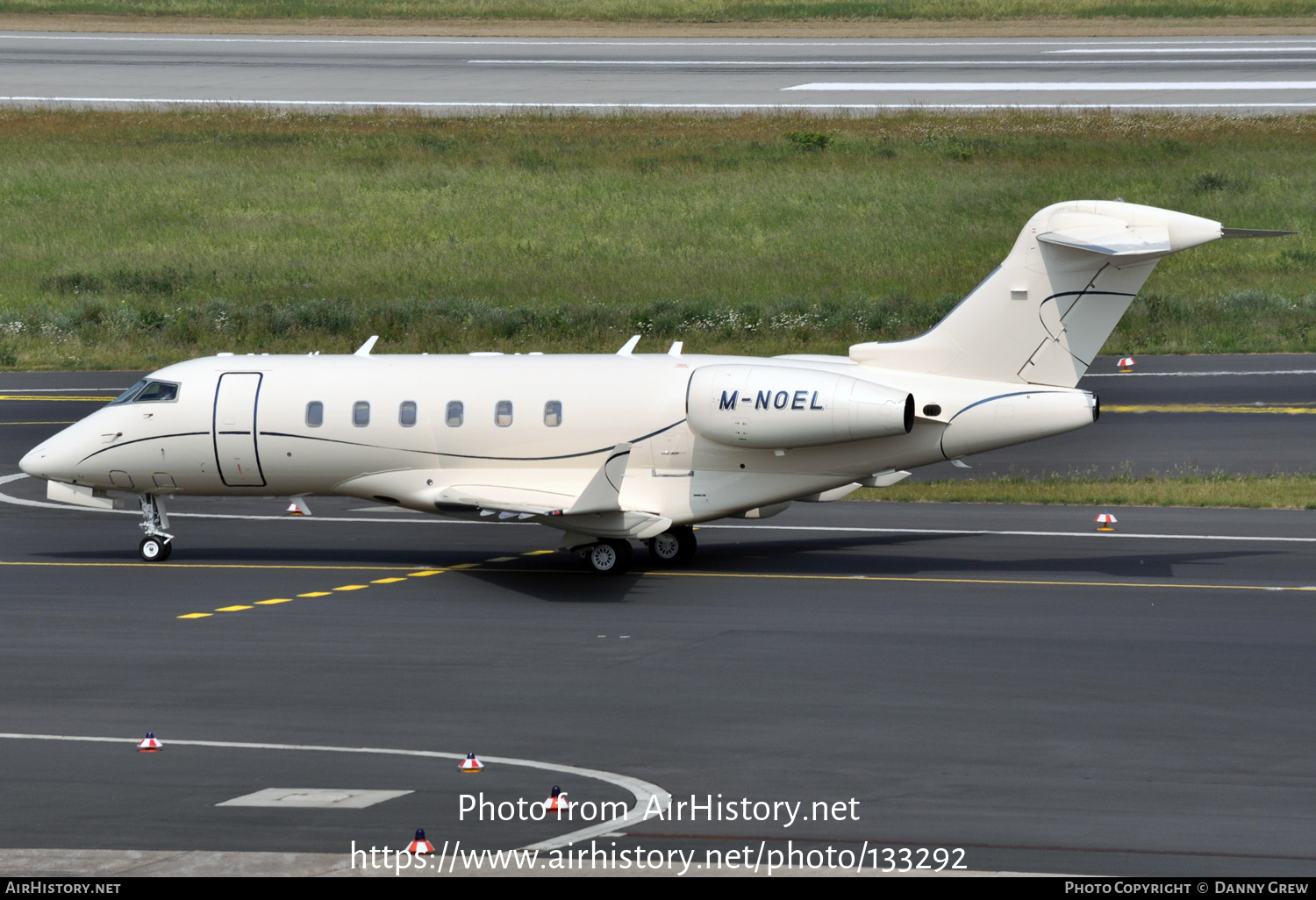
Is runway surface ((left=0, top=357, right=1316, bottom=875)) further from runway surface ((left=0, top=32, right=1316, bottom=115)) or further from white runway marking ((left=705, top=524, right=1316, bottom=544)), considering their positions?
runway surface ((left=0, top=32, right=1316, bottom=115))

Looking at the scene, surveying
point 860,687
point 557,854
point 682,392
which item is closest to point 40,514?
point 682,392

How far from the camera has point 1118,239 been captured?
23031mm

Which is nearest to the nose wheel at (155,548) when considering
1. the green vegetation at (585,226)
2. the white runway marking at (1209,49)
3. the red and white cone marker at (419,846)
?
the red and white cone marker at (419,846)

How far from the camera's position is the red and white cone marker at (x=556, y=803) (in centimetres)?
1323

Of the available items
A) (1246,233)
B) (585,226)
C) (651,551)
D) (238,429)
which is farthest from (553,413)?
(585,226)

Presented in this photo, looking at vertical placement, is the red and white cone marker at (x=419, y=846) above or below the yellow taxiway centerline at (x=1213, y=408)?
below

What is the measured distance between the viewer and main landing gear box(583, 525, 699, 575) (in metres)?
24.3

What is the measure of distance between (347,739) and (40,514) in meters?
17.7

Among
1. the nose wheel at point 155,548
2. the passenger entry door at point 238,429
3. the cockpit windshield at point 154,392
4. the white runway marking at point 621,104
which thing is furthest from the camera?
the white runway marking at point 621,104

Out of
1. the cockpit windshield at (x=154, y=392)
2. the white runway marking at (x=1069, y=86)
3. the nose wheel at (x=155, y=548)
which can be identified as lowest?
the nose wheel at (x=155, y=548)

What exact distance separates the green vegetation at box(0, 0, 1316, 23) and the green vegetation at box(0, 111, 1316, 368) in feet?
65.5

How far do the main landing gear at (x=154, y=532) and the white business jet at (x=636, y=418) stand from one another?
1.3 inches

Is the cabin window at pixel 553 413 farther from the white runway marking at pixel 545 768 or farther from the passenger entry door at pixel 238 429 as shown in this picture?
the white runway marking at pixel 545 768

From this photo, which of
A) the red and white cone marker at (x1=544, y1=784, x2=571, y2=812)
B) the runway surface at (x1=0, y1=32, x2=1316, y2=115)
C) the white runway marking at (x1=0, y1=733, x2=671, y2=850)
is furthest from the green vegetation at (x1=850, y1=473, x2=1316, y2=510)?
the runway surface at (x1=0, y1=32, x2=1316, y2=115)
